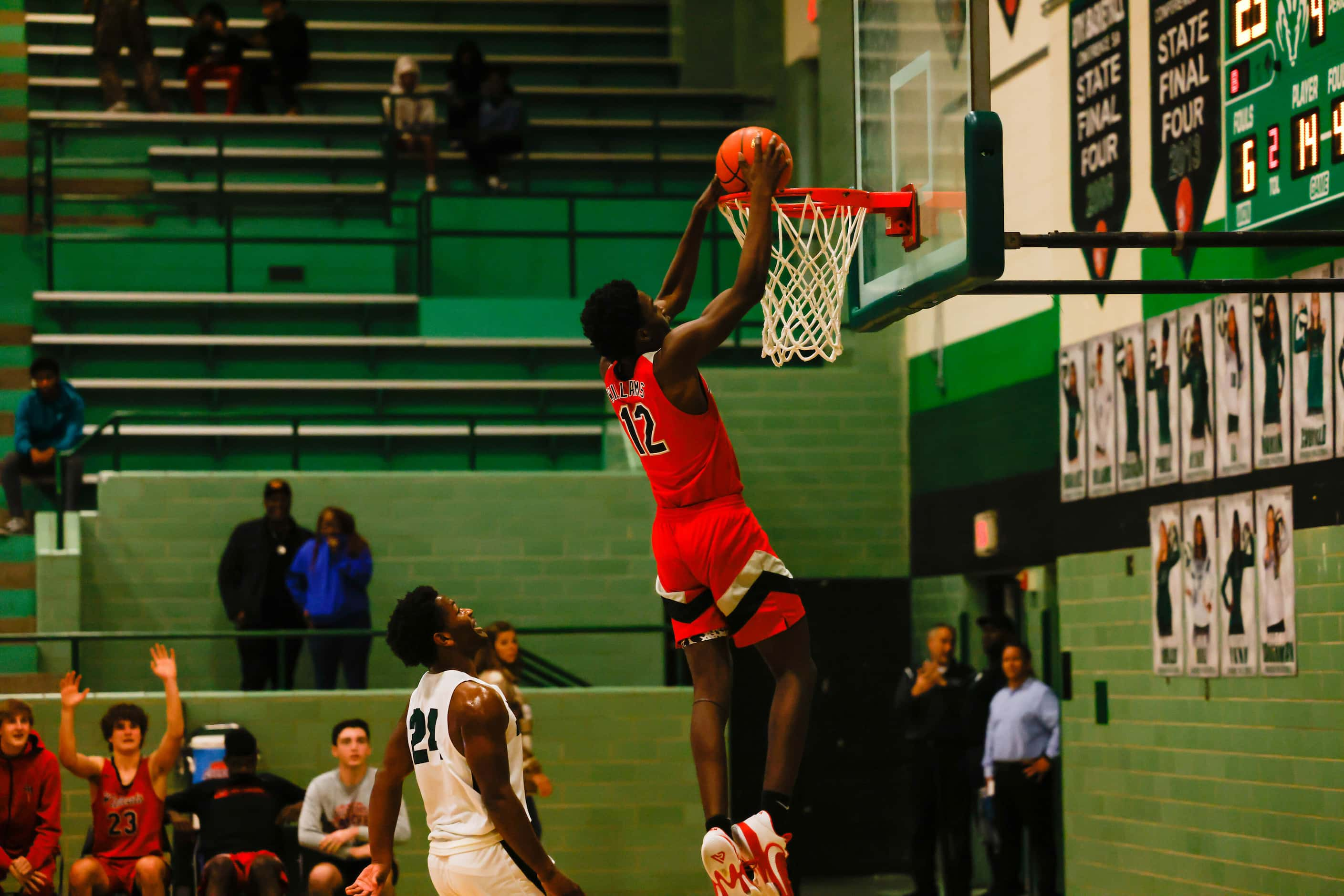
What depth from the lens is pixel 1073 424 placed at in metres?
10.9

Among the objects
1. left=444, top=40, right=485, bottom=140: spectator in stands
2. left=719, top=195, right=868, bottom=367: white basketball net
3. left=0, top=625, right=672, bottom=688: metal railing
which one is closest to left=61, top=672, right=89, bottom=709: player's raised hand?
left=0, top=625, right=672, bottom=688: metal railing

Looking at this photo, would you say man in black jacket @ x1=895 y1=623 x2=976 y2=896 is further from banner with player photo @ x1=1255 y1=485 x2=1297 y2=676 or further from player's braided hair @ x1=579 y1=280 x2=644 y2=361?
player's braided hair @ x1=579 y1=280 x2=644 y2=361

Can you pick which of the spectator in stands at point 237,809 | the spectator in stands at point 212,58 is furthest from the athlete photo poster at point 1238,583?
the spectator in stands at point 212,58

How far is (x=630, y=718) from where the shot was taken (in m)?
11.4

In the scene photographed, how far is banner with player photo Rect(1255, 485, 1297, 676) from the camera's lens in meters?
8.52

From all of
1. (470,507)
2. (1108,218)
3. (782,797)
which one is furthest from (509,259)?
(782,797)

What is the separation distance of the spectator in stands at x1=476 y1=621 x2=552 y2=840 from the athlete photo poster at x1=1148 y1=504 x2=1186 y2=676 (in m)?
3.60

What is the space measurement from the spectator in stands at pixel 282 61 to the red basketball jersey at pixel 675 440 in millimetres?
12695

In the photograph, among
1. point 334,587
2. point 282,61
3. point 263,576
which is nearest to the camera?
point 334,587

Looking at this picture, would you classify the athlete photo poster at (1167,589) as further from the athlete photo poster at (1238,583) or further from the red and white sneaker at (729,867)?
the red and white sneaker at (729,867)

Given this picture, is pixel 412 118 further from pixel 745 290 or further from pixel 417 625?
pixel 745 290

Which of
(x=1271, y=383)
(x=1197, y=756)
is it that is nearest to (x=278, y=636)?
(x=1197, y=756)

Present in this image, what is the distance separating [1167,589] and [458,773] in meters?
5.49

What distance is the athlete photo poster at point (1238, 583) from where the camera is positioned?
8852 millimetres
